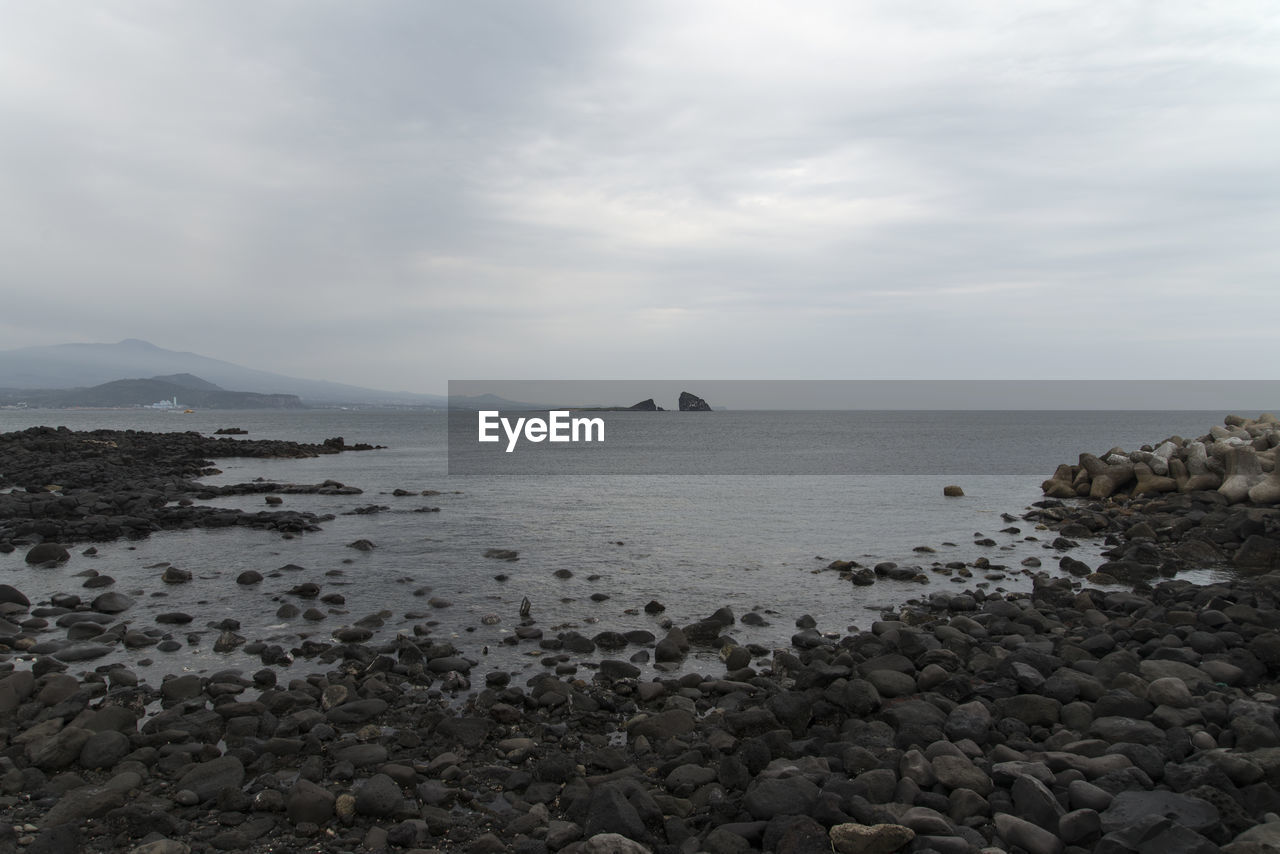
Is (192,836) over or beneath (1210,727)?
beneath

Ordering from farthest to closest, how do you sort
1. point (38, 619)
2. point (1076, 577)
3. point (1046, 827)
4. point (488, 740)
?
point (1076, 577), point (38, 619), point (488, 740), point (1046, 827)

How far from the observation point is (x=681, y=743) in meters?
8.50

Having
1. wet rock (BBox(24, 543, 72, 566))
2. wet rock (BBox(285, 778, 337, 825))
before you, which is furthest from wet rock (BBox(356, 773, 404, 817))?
wet rock (BBox(24, 543, 72, 566))

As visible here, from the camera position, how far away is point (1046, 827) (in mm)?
6168

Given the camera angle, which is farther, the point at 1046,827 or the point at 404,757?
the point at 404,757

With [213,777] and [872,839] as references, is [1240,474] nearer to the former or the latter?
[872,839]

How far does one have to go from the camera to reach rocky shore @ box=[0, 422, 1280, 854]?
630cm

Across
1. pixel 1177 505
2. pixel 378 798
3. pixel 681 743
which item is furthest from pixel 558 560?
pixel 1177 505

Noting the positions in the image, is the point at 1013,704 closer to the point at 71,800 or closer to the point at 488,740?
the point at 488,740

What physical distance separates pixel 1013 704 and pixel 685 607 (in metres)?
7.59

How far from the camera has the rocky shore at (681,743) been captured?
630cm

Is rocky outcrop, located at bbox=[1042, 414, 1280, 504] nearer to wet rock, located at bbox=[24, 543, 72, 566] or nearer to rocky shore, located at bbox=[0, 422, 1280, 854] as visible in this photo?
rocky shore, located at bbox=[0, 422, 1280, 854]

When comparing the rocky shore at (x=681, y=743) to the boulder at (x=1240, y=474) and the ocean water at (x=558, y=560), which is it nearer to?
the ocean water at (x=558, y=560)

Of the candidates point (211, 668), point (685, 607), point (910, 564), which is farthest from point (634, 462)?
point (211, 668)
